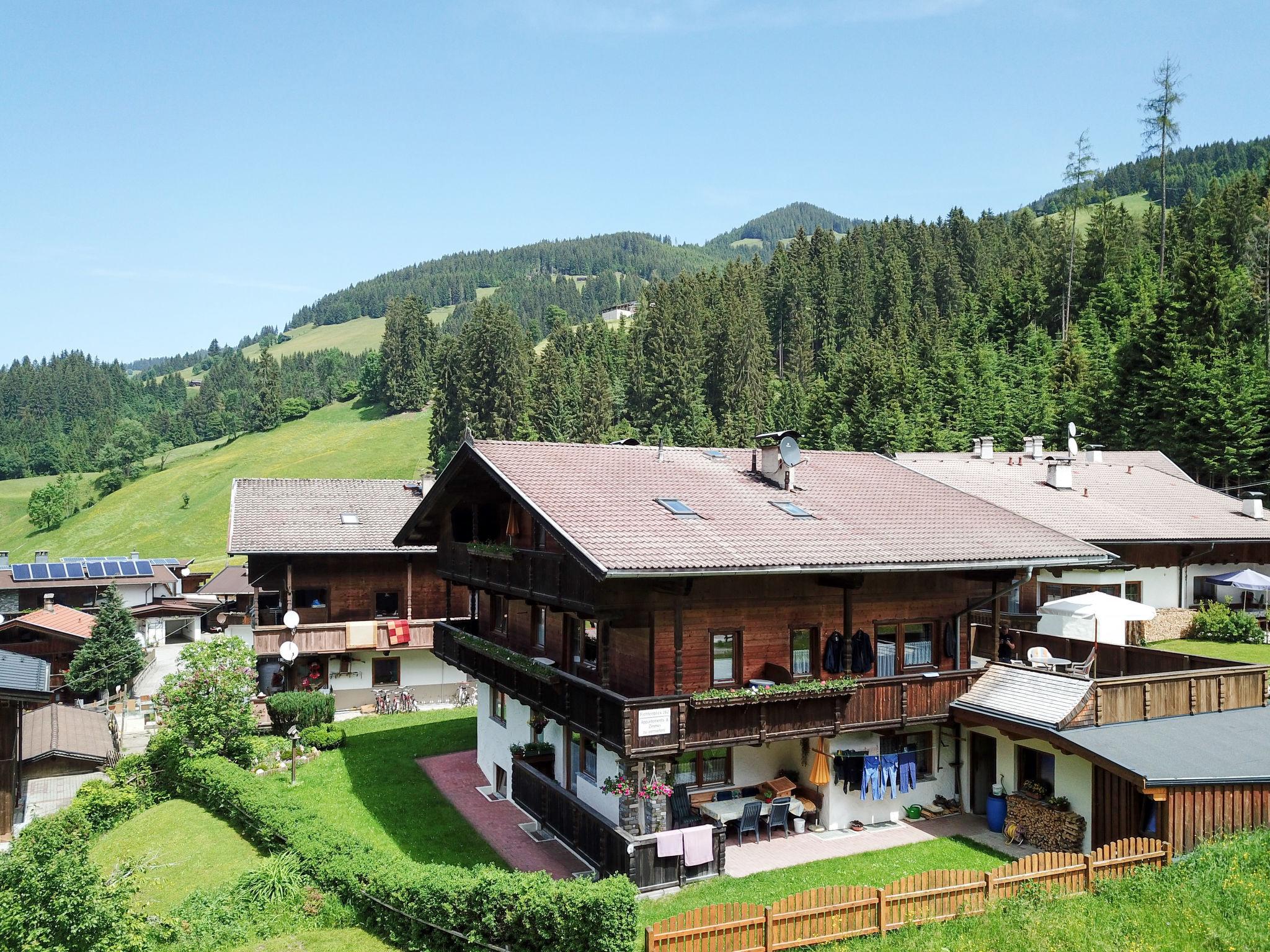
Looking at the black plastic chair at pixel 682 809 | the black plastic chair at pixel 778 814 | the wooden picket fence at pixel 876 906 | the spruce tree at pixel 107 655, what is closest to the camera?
the wooden picket fence at pixel 876 906

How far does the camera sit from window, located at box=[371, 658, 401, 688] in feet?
117

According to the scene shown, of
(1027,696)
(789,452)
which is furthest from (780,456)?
(1027,696)

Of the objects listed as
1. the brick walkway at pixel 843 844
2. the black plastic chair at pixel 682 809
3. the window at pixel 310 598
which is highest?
the window at pixel 310 598

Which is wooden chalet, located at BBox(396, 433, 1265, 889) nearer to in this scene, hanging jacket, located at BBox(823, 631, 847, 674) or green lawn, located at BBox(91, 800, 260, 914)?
hanging jacket, located at BBox(823, 631, 847, 674)

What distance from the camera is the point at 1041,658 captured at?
779 inches

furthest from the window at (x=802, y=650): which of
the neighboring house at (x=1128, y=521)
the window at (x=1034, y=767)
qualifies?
the neighboring house at (x=1128, y=521)

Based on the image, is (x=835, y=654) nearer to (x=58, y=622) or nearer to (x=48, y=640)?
(x=48, y=640)

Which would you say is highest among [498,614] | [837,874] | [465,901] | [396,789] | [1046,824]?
[498,614]

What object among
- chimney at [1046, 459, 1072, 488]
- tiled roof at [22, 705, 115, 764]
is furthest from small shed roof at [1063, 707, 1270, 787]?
tiled roof at [22, 705, 115, 764]

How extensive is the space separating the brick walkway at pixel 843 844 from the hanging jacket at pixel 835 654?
3314 mm

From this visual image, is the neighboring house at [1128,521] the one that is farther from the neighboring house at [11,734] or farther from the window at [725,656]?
the neighboring house at [11,734]

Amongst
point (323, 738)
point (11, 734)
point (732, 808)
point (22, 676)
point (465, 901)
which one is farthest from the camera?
point (323, 738)

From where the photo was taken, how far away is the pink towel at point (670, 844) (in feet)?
53.0

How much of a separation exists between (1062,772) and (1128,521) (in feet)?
63.4
